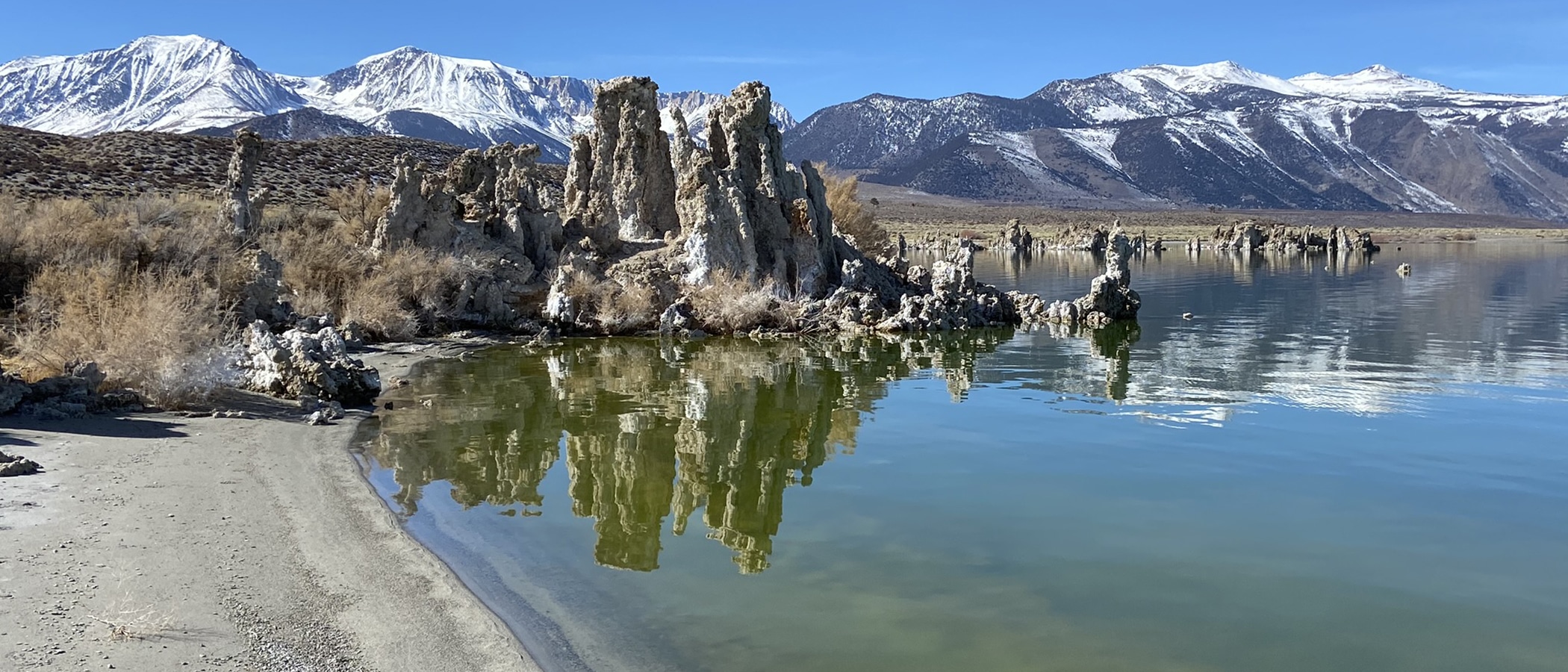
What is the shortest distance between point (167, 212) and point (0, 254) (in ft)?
24.6

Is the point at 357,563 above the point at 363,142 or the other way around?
the other way around

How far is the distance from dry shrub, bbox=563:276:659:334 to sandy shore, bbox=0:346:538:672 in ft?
44.8

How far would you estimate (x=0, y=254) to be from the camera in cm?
1736

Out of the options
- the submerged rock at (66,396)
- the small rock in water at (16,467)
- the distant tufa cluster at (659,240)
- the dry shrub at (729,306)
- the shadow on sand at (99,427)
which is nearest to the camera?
the small rock in water at (16,467)

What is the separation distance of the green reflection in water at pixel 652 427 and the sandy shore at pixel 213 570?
123 cm

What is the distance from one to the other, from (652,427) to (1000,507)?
17.3 ft

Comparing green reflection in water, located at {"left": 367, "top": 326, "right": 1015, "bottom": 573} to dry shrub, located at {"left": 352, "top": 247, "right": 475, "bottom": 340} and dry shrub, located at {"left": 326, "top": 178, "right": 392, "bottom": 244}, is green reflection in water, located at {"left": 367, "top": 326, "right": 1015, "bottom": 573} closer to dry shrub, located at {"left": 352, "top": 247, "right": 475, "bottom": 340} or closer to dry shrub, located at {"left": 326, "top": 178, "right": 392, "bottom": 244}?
dry shrub, located at {"left": 352, "top": 247, "right": 475, "bottom": 340}

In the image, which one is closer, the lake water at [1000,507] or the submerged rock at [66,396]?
the lake water at [1000,507]

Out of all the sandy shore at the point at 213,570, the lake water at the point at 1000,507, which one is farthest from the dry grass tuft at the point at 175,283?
the lake water at the point at 1000,507

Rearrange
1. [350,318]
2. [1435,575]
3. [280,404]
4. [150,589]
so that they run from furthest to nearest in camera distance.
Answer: [350,318] → [280,404] → [1435,575] → [150,589]

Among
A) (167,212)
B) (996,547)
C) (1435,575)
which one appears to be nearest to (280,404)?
(996,547)

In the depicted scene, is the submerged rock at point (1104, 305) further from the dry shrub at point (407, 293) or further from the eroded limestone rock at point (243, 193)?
the eroded limestone rock at point (243, 193)

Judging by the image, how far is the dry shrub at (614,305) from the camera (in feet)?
80.1

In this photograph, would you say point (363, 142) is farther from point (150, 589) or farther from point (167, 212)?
point (150, 589)
